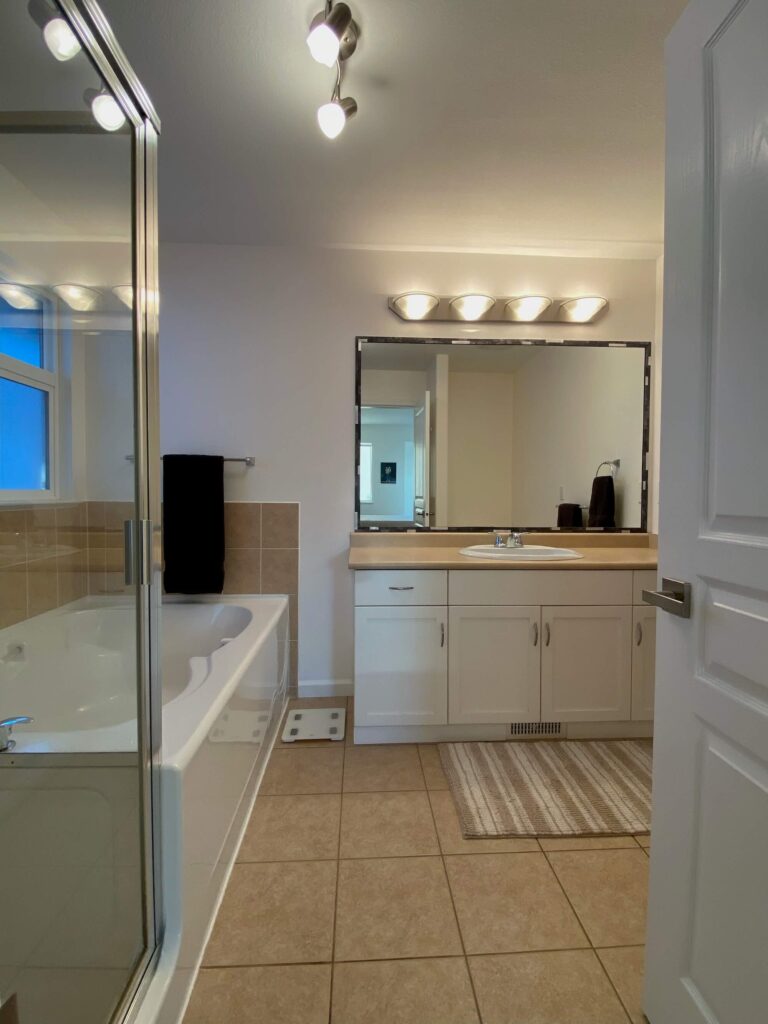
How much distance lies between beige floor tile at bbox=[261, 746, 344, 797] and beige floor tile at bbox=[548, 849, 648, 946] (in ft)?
2.77

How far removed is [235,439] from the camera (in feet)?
8.08

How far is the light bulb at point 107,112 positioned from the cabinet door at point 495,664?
6.25 ft

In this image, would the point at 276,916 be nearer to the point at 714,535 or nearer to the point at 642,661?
the point at 714,535

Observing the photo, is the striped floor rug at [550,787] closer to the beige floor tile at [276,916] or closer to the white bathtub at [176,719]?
the beige floor tile at [276,916]

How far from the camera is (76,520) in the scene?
1.77 metres

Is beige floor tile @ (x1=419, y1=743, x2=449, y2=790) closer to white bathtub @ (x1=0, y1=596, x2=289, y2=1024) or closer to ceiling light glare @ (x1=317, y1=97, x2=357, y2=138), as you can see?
white bathtub @ (x1=0, y1=596, x2=289, y2=1024)

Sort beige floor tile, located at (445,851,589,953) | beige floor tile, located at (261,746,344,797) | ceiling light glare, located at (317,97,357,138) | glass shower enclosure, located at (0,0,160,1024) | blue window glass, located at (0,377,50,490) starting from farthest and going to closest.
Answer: beige floor tile, located at (261,746,344,797) → blue window glass, located at (0,377,50,490) → ceiling light glare, located at (317,97,357,138) → beige floor tile, located at (445,851,589,953) → glass shower enclosure, located at (0,0,160,1024)

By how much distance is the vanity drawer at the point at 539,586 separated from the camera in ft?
6.71

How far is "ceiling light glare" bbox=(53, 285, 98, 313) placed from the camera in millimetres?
1768

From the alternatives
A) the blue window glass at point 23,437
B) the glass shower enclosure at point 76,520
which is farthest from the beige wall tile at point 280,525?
the blue window glass at point 23,437

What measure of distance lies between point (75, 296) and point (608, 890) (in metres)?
2.75

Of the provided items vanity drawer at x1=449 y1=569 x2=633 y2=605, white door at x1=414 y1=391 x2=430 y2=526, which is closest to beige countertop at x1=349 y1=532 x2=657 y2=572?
vanity drawer at x1=449 y1=569 x2=633 y2=605

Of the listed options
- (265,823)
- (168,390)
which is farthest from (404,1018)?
(168,390)

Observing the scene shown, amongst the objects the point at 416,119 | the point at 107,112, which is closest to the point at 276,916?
the point at 107,112
